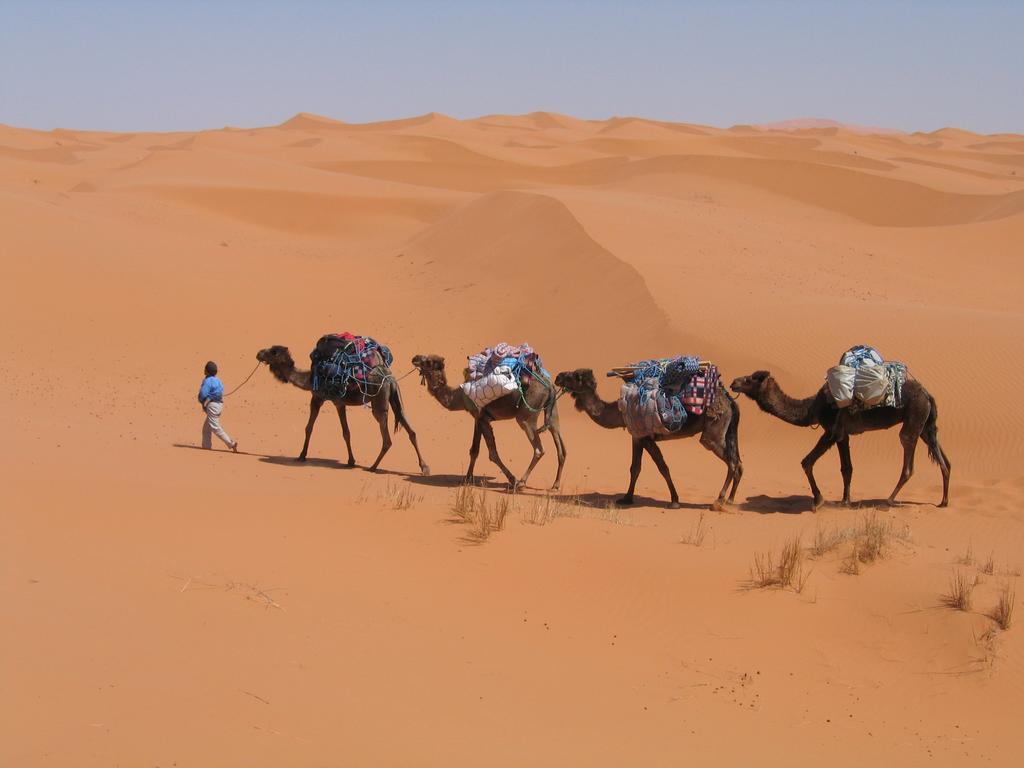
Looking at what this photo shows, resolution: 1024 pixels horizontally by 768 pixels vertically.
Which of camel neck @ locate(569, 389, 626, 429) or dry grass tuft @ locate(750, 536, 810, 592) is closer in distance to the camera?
dry grass tuft @ locate(750, 536, 810, 592)

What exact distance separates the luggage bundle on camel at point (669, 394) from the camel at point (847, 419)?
716 mm

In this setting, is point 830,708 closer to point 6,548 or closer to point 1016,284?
point 6,548

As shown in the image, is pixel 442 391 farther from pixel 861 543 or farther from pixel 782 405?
pixel 861 543

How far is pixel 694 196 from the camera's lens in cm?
4697

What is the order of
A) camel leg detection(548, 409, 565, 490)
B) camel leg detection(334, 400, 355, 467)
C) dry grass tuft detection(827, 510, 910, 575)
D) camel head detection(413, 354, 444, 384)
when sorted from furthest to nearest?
camel leg detection(334, 400, 355, 467), camel leg detection(548, 409, 565, 490), camel head detection(413, 354, 444, 384), dry grass tuft detection(827, 510, 910, 575)

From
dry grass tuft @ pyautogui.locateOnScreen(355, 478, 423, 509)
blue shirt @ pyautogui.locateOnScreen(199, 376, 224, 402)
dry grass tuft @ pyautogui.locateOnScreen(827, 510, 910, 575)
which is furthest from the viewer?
blue shirt @ pyautogui.locateOnScreen(199, 376, 224, 402)

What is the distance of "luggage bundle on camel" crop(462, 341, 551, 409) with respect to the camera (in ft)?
44.9

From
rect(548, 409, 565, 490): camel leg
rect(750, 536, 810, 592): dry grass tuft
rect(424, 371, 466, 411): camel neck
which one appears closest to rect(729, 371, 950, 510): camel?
rect(548, 409, 565, 490): camel leg

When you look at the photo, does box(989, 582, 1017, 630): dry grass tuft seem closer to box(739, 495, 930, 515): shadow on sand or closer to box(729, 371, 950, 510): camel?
box(729, 371, 950, 510): camel

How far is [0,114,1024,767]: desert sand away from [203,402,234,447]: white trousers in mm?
608

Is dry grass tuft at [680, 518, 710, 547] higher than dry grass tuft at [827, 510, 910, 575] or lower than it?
lower

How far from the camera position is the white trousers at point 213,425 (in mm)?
15422

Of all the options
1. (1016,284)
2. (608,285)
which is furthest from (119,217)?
(1016,284)

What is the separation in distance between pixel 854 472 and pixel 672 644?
318 inches
